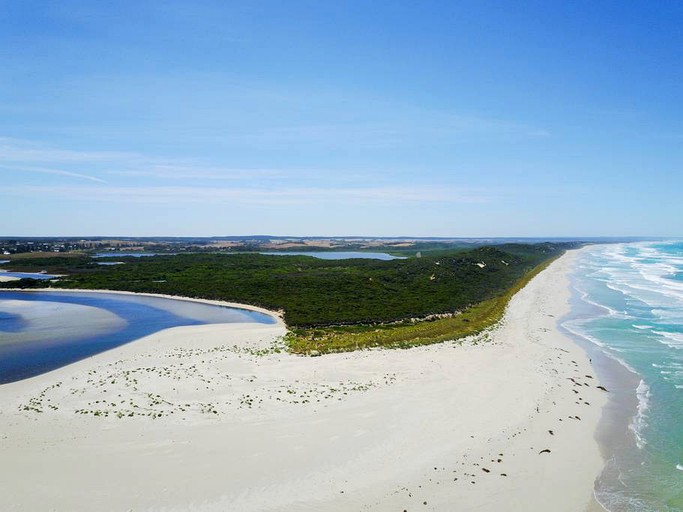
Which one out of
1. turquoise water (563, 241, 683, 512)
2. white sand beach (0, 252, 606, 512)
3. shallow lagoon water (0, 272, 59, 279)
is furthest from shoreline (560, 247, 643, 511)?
shallow lagoon water (0, 272, 59, 279)

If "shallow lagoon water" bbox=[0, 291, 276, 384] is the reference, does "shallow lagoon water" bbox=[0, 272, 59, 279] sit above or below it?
above

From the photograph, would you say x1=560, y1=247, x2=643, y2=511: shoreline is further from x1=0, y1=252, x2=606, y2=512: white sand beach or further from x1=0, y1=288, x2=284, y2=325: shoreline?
x1=0, y1=288, x2=284, y2=325: shoreline

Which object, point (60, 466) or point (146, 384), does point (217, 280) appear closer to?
point (146, 384)

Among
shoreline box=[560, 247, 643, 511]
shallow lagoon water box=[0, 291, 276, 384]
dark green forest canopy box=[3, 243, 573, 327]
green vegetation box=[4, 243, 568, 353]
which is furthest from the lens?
dark green forest canopy box=[3, 243, 573, 327]

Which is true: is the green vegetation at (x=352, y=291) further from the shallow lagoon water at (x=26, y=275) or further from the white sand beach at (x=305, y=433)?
the white sand beach at (x=305, y=433)

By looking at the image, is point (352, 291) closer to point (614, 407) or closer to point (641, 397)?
point (641, 397)

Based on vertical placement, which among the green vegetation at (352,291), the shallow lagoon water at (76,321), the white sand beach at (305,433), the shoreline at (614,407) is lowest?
the shoreline at (614,407)

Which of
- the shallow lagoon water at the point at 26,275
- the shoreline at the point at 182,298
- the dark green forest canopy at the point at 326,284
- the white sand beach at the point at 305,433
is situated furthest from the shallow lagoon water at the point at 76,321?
the shallow lagoon water at the point at 26,275
